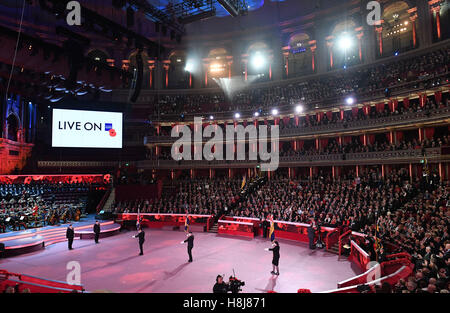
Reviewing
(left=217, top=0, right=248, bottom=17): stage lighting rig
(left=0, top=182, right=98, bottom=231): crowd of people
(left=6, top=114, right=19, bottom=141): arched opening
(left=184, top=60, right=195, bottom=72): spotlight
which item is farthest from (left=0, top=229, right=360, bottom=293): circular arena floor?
(left=184, top=60, right=195, bottom=72): spotlight

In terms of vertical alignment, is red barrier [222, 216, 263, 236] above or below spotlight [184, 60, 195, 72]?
below

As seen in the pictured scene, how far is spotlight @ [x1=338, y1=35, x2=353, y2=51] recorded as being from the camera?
32.4m

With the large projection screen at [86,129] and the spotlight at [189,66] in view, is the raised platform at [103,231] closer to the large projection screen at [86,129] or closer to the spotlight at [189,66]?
the large projection screen at [86,129]

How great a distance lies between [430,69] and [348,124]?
7886mm

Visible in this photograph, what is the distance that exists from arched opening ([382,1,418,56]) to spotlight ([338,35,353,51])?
135 inches

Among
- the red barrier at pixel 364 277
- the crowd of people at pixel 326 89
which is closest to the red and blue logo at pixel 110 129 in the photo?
the crowd of people at pixel 326 89

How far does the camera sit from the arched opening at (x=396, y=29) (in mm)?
29312

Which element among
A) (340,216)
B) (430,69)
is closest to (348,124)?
(430,69)

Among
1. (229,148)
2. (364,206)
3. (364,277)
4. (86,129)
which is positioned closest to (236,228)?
(364,206)

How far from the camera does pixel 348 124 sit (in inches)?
1083

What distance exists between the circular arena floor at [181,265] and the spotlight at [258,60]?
86.7 ft

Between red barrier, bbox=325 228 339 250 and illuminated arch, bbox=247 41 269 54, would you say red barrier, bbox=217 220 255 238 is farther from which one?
illuminated arch, bbox=247 41 269 54

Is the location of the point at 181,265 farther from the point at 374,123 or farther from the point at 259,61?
the point at 259,61

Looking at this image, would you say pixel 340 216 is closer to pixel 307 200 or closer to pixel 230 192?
pixel 307 200
